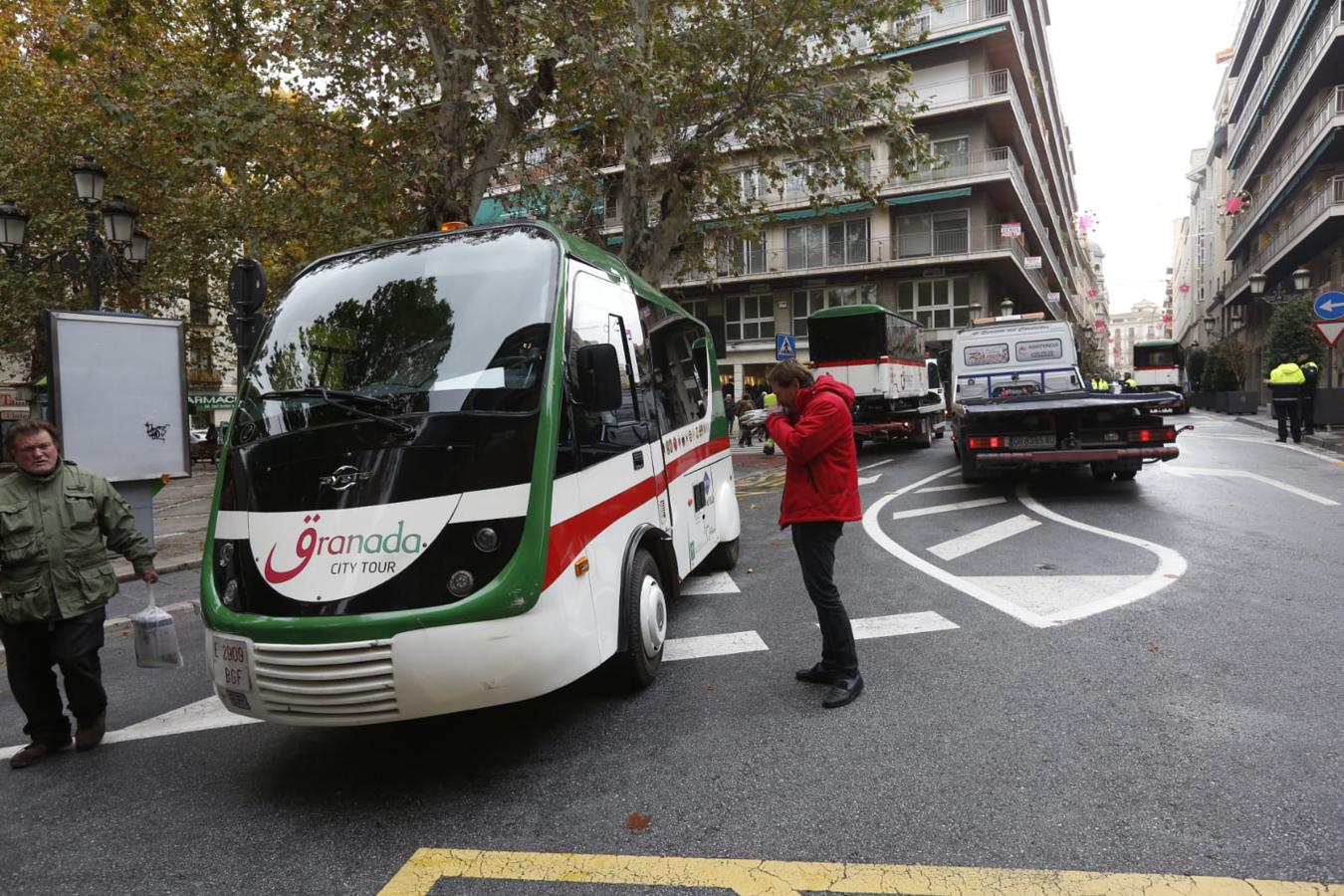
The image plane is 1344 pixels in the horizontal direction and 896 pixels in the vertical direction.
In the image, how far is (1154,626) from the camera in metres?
4.85

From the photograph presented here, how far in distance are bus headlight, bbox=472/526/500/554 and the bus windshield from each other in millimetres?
546

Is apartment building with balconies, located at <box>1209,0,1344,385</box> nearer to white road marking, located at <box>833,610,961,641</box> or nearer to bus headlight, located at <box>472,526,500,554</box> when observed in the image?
white road marking, located at <box>833,610,961,641</box>

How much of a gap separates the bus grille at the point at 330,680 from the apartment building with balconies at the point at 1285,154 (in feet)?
102

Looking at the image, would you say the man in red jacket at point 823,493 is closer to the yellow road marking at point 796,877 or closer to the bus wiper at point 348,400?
the yellow road marking at point 796,877

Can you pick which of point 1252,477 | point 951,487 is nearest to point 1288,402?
point 1252,477

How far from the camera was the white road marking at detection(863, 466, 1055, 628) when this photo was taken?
17.1ft

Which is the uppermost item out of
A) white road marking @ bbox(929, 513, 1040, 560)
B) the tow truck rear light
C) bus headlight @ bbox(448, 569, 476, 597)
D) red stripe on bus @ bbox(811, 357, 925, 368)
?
red stripe on bus @ bbox(811, 357, 925, 368)

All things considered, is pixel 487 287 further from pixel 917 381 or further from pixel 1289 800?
pixel 917 381

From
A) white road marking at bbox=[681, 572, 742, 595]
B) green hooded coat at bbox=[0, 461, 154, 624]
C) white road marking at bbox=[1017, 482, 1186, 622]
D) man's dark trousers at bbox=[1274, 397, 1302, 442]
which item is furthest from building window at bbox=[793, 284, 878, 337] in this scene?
green hooded coat at bbox=[0, 461, 154, 624]

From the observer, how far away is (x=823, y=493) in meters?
4.09

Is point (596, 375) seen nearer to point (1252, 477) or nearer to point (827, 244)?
point (1252, 477)

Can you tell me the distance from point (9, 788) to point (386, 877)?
2135 mm

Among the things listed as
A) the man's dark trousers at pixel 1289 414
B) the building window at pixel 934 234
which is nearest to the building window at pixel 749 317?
the building window at pixel 934 234

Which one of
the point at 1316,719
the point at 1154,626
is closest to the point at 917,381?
the point at 1154,626
